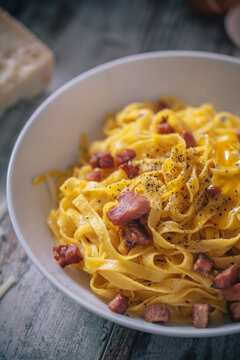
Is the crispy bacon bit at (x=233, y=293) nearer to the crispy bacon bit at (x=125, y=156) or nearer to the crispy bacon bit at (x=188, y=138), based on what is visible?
the crispy bacon bit at (x=188, y=138)

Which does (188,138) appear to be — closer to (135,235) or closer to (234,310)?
(135,235)

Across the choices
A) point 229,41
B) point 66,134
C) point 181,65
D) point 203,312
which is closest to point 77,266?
point 203,312

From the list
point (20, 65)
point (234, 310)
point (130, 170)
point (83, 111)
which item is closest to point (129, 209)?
point (130, 170)

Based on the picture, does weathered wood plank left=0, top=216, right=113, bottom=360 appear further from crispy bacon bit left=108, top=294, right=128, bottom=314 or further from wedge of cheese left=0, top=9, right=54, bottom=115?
wedge of cheese left=0, top=9, right=54, bottom=115

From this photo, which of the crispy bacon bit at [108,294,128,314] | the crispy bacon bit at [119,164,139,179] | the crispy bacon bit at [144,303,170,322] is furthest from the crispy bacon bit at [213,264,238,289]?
the crispy bacon bit at [119,164,139,179]

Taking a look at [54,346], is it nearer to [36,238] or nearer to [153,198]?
[36,238]
